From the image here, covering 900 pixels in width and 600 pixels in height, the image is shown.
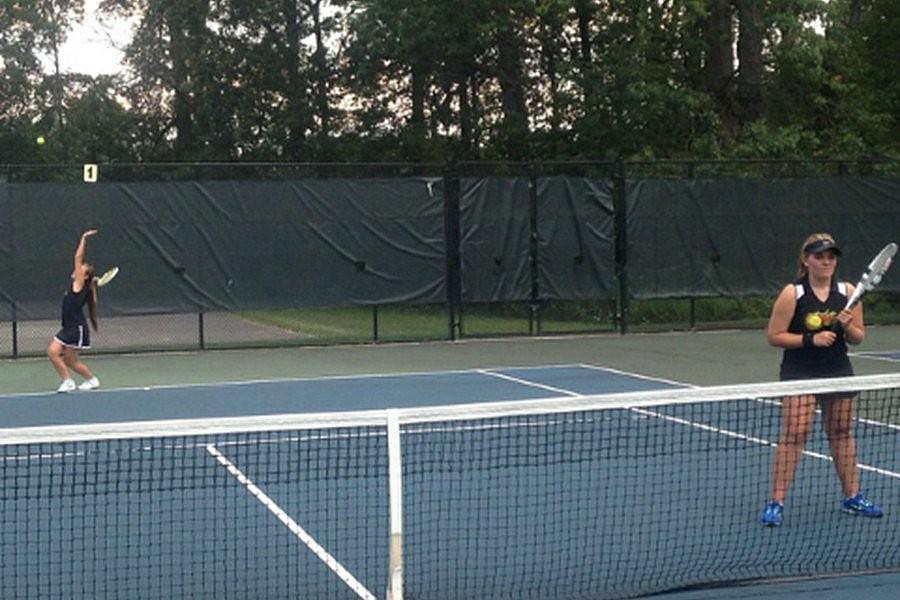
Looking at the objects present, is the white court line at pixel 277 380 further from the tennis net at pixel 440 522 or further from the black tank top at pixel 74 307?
the tennis net at pixel 440 522

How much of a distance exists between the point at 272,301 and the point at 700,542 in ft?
37.8

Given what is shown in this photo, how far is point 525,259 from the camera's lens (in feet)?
60.2

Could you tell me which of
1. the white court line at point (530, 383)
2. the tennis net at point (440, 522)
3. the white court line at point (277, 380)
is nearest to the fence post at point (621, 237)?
the white court line at point (277, 380)

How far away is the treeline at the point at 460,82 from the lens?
81.4ft

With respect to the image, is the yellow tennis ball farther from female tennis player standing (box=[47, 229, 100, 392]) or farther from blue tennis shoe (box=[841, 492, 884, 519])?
female tennis player standing (box=[47, 229, 100, 392])

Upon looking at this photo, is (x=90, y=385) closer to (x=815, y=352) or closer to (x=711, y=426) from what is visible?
(x=711, y=426)

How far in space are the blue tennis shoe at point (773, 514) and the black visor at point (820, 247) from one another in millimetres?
1272

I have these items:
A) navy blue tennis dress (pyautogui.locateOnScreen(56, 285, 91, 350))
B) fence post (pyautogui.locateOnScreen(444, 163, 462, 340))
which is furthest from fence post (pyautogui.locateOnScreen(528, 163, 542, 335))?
navy blue tennis dress (pyautogui.locateOnScreen(56, 285, 91, 350))

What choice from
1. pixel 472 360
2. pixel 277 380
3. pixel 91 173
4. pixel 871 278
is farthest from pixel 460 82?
pixel 871 278

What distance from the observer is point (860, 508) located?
6770 mm

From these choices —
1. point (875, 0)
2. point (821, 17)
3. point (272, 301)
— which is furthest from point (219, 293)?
point (875, 0)

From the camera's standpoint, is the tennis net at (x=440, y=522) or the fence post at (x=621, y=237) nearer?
the tennis net at (x=440, y=522)

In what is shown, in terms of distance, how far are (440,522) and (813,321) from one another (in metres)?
2.15

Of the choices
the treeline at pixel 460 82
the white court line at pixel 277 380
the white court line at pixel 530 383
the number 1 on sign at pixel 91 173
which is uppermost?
the treeline at pixel 460 82
